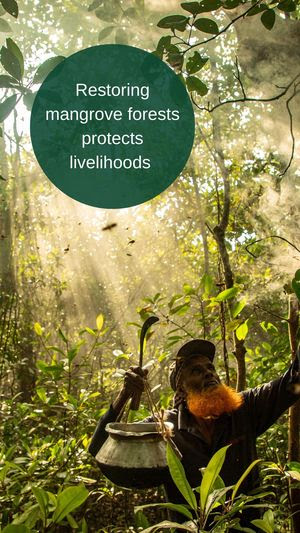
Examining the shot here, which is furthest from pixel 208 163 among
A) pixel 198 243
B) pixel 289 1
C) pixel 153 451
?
pixel 153 451

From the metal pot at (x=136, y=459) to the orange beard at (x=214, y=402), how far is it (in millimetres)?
742

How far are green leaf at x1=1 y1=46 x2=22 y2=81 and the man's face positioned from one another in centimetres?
139

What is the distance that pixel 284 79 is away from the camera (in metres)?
1.86

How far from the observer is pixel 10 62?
3.82ft

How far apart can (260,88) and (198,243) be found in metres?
3.42

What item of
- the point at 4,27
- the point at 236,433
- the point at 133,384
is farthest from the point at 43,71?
the point at 236,433

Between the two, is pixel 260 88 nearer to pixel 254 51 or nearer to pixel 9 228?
pixel 254 51

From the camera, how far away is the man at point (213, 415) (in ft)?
5.24

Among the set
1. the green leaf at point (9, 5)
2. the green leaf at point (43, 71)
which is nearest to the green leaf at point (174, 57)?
the green leaf at point (43, 71)

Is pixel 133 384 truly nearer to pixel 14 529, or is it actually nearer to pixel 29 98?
pixel 14 529

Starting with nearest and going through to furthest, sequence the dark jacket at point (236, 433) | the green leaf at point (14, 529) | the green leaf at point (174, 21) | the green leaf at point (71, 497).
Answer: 1. the green leaf at point (14, 529)
2. the green leaf at point (71, 497)
3. the green leaf at point (174, 21)
4. the dark jacket at point (236, 433)

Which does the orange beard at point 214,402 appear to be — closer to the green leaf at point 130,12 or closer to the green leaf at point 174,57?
the green leaf at point 174,57

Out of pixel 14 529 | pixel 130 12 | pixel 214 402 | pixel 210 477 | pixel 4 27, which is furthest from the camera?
pixel 214 402

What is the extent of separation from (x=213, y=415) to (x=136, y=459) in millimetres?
858
